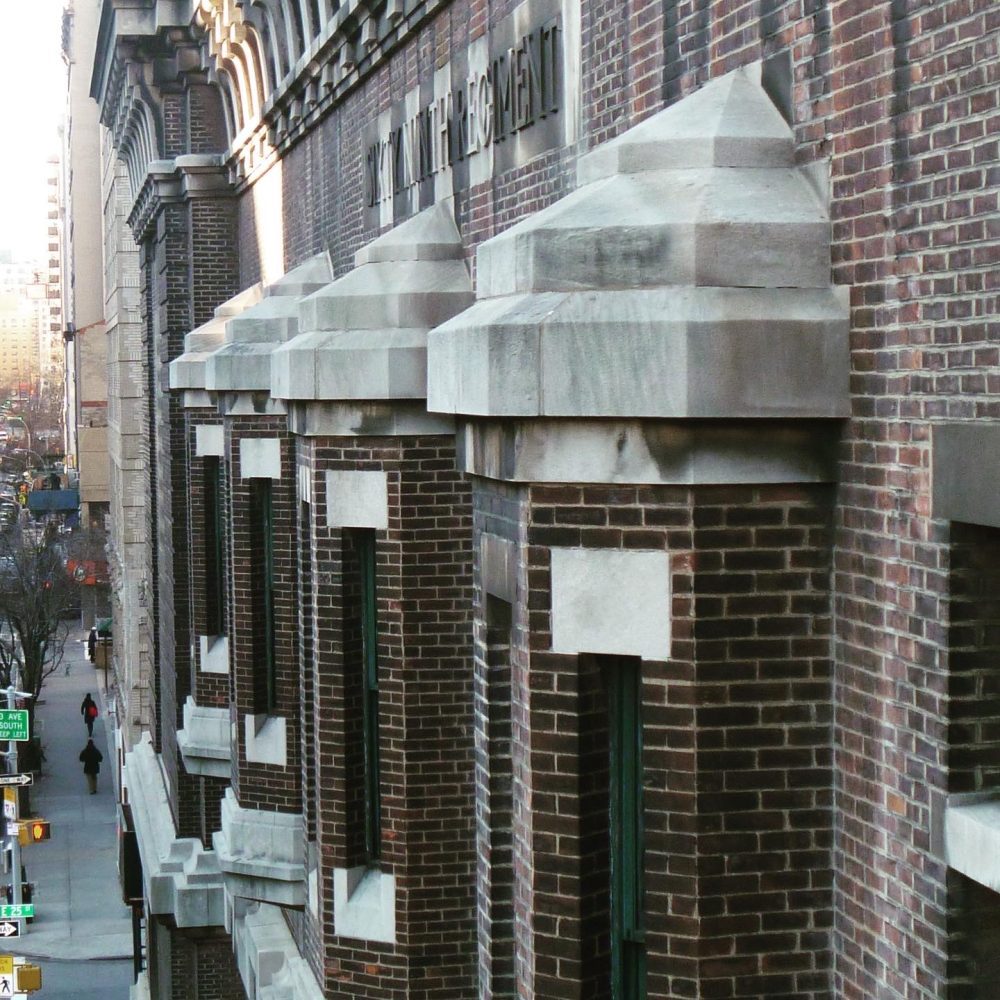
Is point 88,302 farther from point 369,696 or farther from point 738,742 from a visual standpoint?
point 738,742

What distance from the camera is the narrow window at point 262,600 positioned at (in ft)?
50.1

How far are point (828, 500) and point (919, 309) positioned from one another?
2.91 feet

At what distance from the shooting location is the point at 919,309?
519cm

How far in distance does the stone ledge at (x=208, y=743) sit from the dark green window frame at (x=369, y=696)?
325 inches

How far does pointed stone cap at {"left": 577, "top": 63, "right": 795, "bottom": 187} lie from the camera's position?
6.03 metres

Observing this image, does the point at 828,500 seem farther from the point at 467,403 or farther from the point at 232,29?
the point at 232,29

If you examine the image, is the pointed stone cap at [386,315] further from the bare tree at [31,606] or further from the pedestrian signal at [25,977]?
the bare tree at [31,606]

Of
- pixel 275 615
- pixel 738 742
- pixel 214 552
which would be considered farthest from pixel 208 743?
pixel 738 742

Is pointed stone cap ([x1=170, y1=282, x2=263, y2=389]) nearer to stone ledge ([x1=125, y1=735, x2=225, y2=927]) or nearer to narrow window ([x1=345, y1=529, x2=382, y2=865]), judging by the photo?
stone ledge ([x1=125, y1=735, x2=225, y2=927])

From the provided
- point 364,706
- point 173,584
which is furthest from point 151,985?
point 364,706

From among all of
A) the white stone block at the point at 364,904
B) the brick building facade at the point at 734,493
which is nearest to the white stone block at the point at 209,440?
the white stone block at the point at 364,904

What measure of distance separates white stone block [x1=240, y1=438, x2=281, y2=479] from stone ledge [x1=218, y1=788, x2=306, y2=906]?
285 cm

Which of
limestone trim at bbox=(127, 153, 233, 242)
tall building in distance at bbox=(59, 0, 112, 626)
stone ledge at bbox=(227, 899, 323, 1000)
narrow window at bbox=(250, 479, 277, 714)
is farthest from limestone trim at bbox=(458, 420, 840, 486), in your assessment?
tall building in distance at bbox=(59, 0, 112, 626)

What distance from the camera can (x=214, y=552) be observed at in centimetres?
2016
